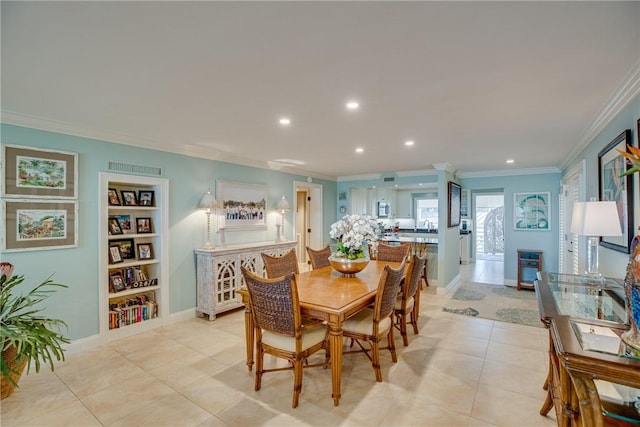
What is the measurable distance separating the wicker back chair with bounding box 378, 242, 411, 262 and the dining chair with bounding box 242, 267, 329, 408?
2213mm

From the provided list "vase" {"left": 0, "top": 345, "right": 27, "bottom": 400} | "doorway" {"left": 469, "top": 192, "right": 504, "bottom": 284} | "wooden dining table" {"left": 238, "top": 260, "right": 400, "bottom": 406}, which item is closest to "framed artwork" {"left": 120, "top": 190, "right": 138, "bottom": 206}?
"vase" {"left": 0, "top": 345, "right": 27, "bottom": 400}

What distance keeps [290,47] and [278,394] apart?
97.3 inches

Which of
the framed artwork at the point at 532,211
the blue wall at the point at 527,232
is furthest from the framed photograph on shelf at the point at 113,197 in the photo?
the framed artwork at the point at 532,211

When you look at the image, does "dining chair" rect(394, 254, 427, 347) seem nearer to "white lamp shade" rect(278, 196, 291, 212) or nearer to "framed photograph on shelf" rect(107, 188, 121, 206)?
"white lamp shade" rect(278, 196, 291, 212)

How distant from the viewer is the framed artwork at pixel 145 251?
12.8 feet

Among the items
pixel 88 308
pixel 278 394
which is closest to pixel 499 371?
pixel 278 394

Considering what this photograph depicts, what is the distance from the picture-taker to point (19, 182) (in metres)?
2.79

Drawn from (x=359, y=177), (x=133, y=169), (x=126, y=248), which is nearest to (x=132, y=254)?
(x=126, y=248)

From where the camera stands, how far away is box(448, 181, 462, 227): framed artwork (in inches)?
222

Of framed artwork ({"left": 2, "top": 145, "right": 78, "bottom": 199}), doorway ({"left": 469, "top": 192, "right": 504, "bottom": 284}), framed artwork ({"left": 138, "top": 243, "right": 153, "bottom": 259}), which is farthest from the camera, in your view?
doorway ({"left": 469, "top": 192, "right": 504, "bottom": 284})

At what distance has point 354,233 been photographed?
3209 millimetres

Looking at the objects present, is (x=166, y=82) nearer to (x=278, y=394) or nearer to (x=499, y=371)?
(x=278, y=394)

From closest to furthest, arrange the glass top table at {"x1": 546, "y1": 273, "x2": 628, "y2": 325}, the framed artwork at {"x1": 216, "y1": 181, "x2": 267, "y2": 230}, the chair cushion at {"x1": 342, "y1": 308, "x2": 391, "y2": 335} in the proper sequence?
1. the glass top table at {"x1": 546, "y1": 273, "x2": 628, "y2": 325}
2. the chair cushion at {"x1": 342, "y1": 308, "x2": 391, "y2": 335}
3. the framed artwork at {"x1": 216, "y1": 181, "x2": 267, "y2": 230}

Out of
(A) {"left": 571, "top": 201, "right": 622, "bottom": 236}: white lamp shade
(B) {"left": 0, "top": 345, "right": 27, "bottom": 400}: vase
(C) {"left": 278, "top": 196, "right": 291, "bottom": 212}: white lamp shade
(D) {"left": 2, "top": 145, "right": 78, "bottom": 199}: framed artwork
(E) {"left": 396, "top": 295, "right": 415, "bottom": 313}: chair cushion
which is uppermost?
(D) {"left": 2, "top": 145, "right": 78, "bottom": 199}: framed artwork
